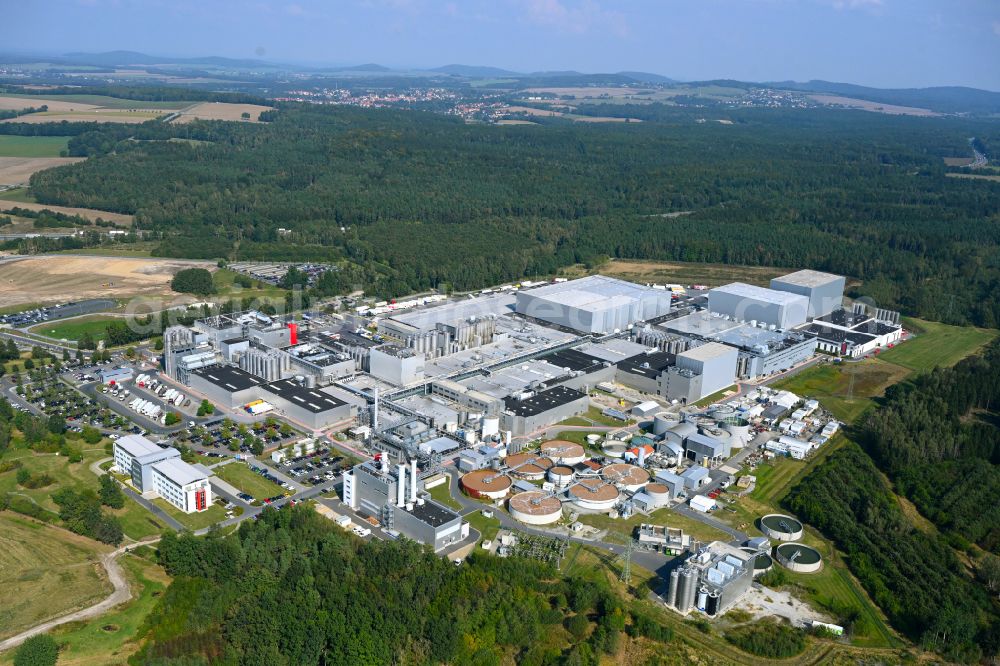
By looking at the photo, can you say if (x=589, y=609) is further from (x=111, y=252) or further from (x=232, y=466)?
(x=111, y=252)

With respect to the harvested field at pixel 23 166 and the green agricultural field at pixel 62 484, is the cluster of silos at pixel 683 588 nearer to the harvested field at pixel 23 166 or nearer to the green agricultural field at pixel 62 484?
the green agricultural field at pixel 62 484

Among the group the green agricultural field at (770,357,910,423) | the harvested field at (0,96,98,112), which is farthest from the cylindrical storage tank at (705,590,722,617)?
the harvested field at (0,96,98,112)

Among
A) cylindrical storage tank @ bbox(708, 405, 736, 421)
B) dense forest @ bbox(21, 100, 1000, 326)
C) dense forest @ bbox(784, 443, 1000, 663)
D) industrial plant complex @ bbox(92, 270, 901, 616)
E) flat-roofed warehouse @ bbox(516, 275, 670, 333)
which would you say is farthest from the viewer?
dense forest @ bbox(21, 100, 1000, 326)

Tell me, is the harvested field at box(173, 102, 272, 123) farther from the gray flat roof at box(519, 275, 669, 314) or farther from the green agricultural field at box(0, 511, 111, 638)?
the green agricultural field at box(0, 511, 111, 638)

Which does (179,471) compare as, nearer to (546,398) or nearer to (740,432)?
(546,398)

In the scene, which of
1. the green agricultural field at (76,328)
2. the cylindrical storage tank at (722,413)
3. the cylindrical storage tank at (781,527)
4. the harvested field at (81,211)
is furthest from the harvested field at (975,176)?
the green agricultural field at (76,328)

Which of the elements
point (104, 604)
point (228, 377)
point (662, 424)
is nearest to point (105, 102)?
point (228, 377)
